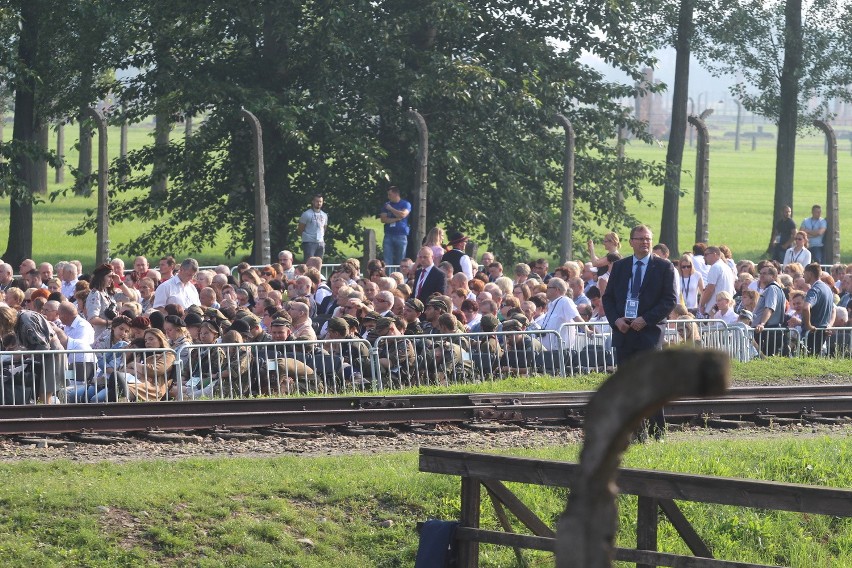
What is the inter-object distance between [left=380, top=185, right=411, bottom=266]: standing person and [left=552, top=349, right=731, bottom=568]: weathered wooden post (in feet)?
74.0

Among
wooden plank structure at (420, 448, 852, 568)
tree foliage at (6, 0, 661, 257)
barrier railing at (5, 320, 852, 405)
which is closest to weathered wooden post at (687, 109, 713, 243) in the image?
tree foliage at (6, 0, 661, 257)

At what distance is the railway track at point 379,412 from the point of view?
494 inches

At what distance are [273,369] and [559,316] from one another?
3.46 m

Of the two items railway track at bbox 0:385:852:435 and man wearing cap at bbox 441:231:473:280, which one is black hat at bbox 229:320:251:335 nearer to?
railway track at bbox 0:385:852:435

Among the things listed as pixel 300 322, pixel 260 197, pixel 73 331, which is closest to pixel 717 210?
pixel 260 197

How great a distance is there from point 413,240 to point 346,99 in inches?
198

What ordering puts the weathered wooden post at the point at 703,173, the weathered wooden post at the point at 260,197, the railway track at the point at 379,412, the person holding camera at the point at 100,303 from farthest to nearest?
the weathered wooden post at the point at 703,173 < the weathered wooden post at the point at 260,197 < the person holding camera at the point at 100,303 < the railway track at the point at 379,412

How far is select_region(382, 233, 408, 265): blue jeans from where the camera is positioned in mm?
25875

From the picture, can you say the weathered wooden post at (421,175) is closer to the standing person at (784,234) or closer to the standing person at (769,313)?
the standing person at (769,313)

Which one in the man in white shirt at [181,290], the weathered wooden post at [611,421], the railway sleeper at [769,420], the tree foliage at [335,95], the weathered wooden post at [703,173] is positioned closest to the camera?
the weathered wooden post at [611,421]

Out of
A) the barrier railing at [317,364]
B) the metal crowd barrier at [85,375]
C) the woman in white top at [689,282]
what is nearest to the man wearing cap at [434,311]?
the barrier railing at [317,364]

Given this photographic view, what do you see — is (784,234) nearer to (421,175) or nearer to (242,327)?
(421,175)

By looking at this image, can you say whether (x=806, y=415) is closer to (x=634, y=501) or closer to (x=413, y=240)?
(x=634, y=501)

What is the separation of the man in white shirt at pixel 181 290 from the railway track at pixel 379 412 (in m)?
4.75
